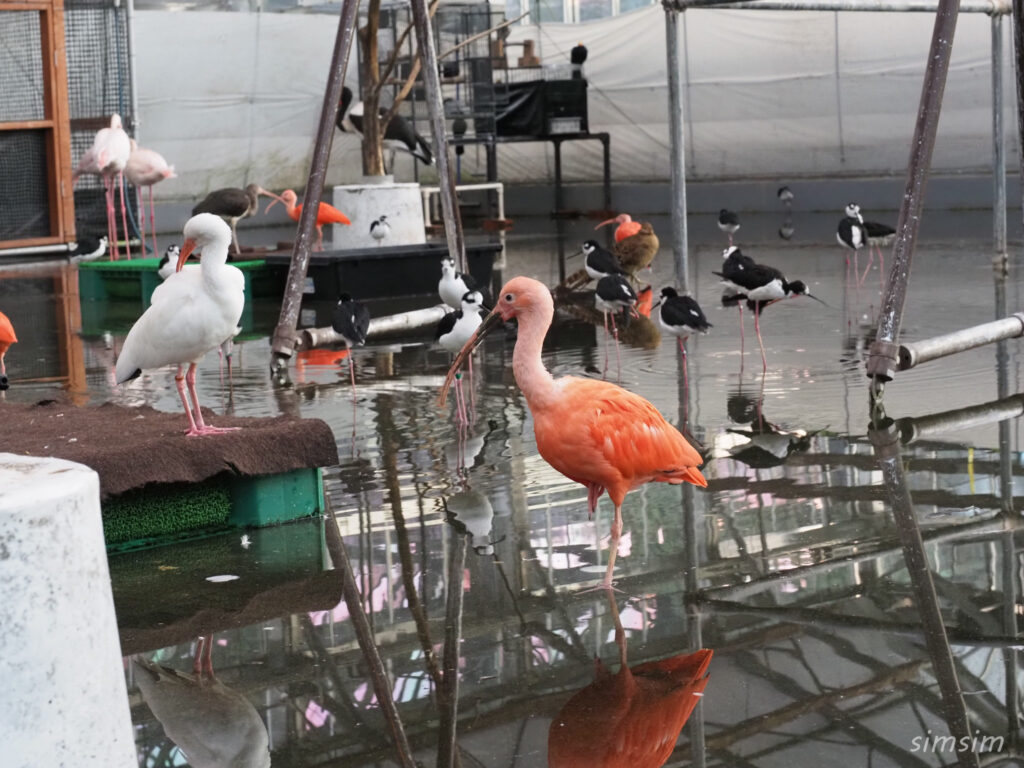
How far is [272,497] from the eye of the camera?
5570mm

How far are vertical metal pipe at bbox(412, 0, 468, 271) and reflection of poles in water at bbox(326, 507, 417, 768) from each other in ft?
18.1

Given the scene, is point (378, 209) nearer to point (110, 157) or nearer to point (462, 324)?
point (110, 157)

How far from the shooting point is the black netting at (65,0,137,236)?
18.3 metres

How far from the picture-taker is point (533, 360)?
4.71 meters

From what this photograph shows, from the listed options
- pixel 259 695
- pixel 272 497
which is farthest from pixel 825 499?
pixel 259 695

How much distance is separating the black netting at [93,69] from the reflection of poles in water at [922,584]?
1401 cm

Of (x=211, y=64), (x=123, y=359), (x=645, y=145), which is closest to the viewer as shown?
(x=123, y=359)

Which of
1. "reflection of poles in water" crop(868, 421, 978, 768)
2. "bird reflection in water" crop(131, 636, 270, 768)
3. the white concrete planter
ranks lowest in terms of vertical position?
"bird reflection in water" crop(131, 636, 270, 768)

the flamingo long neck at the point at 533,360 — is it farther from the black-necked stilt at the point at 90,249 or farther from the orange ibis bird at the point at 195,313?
the black-necked stilt at the point at 90,249

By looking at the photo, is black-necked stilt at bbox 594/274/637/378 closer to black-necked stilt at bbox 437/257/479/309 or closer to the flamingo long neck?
black-necked stilt at bbox 437/257/479/309

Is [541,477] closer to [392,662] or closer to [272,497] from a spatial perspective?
[272,497]

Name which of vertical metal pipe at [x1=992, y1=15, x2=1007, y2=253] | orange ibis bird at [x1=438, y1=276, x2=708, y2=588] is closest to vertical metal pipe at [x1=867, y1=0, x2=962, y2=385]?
orange ibis bird at [x1=438, y1=276, x2=708, y2=588]

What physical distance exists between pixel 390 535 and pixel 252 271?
8.71 m

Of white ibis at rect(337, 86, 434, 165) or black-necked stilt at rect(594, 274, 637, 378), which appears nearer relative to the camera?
black-necked stilt at rect(594, 274, 637, 378)
